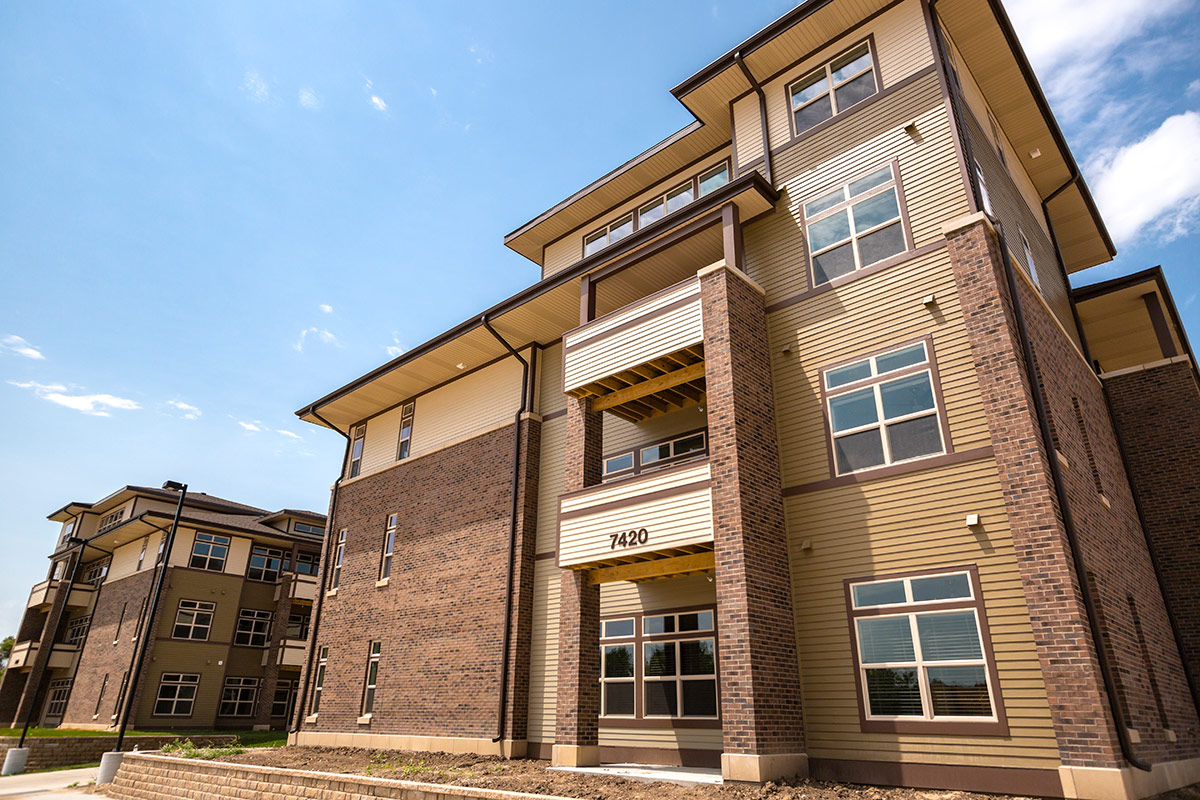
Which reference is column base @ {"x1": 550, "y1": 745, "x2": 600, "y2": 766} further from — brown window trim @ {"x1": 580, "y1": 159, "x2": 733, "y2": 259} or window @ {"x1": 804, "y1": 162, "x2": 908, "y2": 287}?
brown window trim @ {"x1": 580, "y1": 159, "x2": 733, "y2": 259}

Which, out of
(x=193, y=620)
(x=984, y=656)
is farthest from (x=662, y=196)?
(x=193, y=620)

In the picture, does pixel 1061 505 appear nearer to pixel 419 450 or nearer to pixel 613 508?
pixel 613 508

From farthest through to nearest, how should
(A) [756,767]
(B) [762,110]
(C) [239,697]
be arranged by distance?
(C) [239,697] < (B) [762,110] < (A) [756,767]

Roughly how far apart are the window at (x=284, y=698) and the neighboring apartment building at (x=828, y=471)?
19.9 metres

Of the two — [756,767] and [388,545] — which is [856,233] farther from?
[388,545]

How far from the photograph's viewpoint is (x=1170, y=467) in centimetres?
1422

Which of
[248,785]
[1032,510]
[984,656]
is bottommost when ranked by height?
[248,785]

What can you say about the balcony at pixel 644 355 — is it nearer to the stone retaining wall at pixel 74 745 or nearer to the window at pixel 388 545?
the window at pixel 388 545

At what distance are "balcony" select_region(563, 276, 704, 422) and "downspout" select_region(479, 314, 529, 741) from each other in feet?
12.6

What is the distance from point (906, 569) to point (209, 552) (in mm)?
35764

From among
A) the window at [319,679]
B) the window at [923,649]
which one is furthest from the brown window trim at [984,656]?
the window at [319,679]

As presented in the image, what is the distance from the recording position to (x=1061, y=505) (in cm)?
945

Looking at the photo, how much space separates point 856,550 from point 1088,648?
10.9 ft

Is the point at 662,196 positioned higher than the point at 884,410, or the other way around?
the point at 662,196
